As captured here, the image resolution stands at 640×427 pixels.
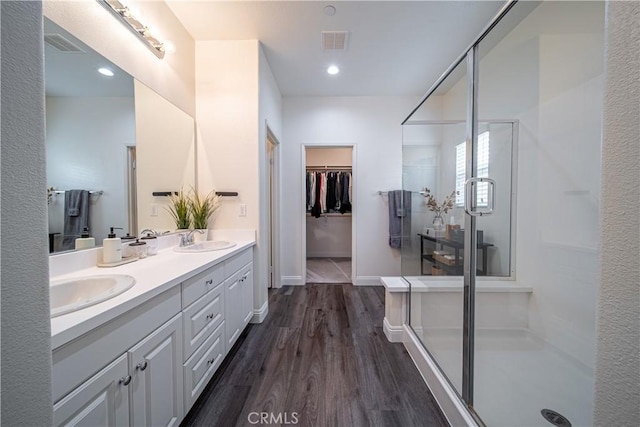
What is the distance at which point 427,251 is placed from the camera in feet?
8.29

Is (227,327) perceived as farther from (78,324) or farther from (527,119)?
(527,119)

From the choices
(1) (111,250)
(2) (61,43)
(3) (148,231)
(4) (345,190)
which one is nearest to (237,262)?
(3) (148,231)

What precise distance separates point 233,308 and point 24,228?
1.57m

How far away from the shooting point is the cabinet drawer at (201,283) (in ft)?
3.99

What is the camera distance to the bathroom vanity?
0.68m

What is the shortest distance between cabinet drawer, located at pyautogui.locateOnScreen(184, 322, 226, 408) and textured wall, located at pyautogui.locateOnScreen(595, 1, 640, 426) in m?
1.53

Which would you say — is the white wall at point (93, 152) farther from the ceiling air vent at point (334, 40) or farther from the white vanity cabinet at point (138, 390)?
the ceiling air vent at point (334, 40)

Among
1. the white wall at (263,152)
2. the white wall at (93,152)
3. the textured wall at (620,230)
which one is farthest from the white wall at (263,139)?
the textured wall at (620,230)

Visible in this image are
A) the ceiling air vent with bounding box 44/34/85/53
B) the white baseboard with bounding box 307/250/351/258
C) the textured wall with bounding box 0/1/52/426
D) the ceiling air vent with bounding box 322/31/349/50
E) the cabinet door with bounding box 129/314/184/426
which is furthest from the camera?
the white baseboard with bounding box 307/250/351/258

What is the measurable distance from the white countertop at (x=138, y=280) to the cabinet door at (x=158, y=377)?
20cm

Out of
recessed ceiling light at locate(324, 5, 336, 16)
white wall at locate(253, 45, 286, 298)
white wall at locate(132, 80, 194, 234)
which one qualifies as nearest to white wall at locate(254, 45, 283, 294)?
white wall at locate(253, 45, 286, 298)

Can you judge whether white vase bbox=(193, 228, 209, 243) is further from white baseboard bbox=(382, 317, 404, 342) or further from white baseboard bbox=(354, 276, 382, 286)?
white baseboard bbox=(354, 276, 382, 286)

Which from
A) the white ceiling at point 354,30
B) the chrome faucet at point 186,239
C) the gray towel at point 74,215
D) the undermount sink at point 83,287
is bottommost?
the undermount sink at point 83,287

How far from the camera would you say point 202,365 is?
135cm
